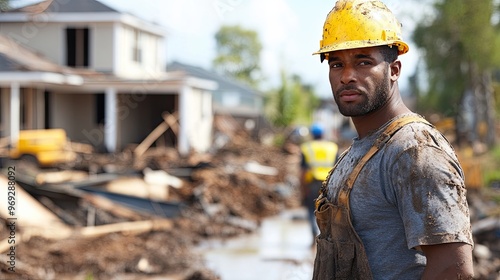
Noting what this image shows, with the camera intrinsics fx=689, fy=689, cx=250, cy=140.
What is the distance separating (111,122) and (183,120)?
2.93 m

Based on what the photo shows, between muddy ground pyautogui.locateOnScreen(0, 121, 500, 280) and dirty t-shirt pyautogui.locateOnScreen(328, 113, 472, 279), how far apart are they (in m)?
5.72

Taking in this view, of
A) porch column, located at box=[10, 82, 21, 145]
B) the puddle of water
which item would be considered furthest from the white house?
the puddle of water

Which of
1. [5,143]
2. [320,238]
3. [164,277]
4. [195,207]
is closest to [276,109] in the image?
[5,143]

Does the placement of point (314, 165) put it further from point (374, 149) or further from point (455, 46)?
point (455, 46)

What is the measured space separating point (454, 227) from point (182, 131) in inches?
962

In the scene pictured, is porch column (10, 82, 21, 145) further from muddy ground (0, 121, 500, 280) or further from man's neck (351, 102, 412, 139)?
man's neck (351, 102, 412, 139)

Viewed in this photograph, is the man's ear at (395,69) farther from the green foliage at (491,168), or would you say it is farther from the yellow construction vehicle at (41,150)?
Answer: the green foliage at (491,168)

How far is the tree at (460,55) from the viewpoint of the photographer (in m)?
28.8

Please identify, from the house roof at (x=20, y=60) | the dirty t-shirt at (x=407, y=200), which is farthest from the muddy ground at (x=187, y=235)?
the dirty t-shirt at (x=407, y=200)

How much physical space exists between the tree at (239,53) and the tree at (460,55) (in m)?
37.1

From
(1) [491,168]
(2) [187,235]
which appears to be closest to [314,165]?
(2) [187,235]

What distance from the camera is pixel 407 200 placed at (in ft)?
6.95

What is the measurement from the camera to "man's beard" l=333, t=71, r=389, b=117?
2333 millimetres

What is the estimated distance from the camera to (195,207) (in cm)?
Answer: 1376
